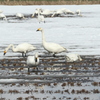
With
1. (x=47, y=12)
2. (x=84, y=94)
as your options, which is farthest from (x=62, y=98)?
(x=47, y=12)

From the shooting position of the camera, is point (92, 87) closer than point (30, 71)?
Yes

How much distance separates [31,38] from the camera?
24.4 m

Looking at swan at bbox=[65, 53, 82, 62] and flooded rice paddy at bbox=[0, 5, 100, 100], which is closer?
flooded rice paddy at bbox=[0, 5, 100, 100]

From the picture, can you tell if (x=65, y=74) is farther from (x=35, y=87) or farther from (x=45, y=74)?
(x=35, y=87)

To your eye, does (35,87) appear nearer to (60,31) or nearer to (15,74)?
(15,74)

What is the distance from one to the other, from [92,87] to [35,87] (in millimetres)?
1470

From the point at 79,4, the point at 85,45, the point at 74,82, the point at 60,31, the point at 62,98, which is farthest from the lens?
the point at 79,4

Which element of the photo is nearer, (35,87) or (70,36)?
(35,87)

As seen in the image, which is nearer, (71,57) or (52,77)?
(52,77)

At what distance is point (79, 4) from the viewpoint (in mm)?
64562

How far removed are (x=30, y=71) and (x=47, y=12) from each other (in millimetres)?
32914

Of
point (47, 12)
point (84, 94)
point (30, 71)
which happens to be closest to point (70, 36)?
point (30, 71)

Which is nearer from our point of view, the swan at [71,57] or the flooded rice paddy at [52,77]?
the flooded rice paddy at [52,77]

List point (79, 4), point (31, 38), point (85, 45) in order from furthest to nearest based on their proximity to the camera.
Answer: point (79, 4) < point (31, 38) < point (85, 45)
